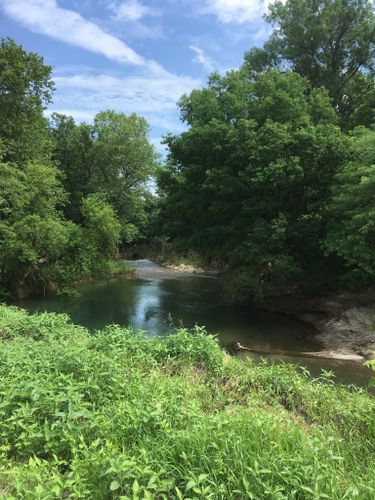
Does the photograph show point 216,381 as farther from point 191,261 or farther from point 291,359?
point 191,261

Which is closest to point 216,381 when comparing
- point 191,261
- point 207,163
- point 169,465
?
point 169,465

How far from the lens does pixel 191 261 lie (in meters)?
42.0

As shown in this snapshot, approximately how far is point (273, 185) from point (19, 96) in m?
14.1

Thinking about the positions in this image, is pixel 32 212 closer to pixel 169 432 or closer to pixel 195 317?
pixel 195 317

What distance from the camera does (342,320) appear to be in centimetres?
1609

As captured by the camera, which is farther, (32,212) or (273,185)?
(32,212)

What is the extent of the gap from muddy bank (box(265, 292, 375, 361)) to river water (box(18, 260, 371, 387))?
0.60m

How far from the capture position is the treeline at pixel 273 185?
53.3 feet

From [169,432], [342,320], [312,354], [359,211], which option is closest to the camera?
[169,432]

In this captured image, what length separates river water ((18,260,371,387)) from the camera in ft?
42.4

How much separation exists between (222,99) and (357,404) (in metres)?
19.4

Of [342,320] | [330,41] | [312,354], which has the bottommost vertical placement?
[312,354]

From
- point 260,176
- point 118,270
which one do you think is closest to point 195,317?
point 260,176

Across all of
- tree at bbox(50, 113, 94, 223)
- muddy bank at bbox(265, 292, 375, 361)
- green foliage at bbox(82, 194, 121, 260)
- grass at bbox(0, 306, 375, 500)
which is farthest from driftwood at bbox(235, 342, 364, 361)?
tree at bbox(50, 113, 94, 223)
